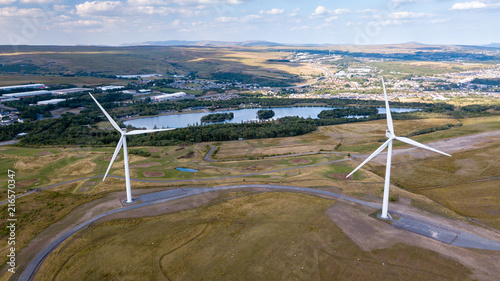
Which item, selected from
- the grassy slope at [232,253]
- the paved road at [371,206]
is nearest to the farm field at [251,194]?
the grassy slope at [232,253]

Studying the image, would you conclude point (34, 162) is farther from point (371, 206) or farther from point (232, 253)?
point (371, 206)

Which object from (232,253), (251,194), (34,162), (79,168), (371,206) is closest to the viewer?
(232,253)

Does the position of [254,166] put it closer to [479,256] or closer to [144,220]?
[144,220]

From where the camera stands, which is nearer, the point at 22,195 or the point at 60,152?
the point at 22,195

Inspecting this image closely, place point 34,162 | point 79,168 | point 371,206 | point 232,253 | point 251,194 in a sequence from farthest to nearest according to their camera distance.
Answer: point 34,162, point 79,168, point 251,194, point 371,206, point 232,253

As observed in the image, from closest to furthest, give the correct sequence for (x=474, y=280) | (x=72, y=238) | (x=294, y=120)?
1. (x=474, y=280)
2. (x=72, y=238)
3. (x=294, y=120)

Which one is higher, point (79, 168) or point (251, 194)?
point (251, 194)

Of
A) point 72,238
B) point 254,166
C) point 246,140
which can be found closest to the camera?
point 72,238

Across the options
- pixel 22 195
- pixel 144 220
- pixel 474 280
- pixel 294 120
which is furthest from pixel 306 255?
pixel 294 120

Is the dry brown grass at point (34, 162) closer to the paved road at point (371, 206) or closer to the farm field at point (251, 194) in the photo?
the farm field at point (251, 194)

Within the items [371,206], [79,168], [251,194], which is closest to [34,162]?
[79,168]

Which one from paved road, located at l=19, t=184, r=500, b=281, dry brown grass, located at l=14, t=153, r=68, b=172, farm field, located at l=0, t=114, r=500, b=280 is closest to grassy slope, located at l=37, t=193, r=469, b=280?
farm field, located at l=0, t=114, r=500, b=280
